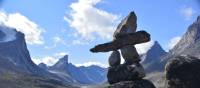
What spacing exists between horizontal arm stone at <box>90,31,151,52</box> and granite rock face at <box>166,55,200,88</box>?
31.5ft

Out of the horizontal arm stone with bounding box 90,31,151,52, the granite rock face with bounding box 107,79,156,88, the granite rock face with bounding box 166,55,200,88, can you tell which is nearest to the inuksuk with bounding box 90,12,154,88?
the horizontal arm stone with bounding box 90,31,151,52

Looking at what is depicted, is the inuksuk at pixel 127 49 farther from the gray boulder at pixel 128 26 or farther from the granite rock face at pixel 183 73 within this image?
the granite rock face at pixel 183 73

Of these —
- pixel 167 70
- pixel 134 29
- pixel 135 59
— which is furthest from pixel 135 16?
pixel 167 70

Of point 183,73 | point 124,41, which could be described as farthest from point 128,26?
point 183,73

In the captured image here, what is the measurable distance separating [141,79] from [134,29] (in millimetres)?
6040

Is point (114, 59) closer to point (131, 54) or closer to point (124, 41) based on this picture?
point (131, 54)

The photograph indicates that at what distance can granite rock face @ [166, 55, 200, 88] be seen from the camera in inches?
1572

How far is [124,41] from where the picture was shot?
51.5m

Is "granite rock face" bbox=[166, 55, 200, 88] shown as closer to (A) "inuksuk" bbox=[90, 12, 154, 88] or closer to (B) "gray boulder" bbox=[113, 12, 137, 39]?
(A) "inuksuk" bbox=[90, 12, 154, 88]

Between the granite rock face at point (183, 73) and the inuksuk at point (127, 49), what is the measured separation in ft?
30.6

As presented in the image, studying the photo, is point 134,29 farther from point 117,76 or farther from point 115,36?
point 117,76

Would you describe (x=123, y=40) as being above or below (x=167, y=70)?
above

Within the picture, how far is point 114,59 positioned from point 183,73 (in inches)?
566

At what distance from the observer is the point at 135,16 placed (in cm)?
5244
